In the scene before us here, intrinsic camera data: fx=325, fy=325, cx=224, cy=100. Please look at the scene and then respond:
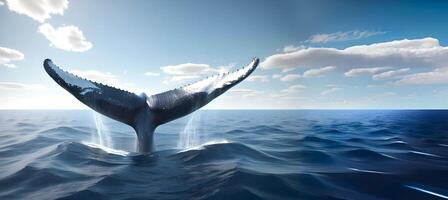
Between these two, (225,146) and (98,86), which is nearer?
(98,86)

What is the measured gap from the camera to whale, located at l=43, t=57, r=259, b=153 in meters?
6.57

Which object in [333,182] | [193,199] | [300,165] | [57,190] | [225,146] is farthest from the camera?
[225,146]

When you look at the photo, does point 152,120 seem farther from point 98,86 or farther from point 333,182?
point 333,182

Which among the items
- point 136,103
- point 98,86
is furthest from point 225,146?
point 98,86

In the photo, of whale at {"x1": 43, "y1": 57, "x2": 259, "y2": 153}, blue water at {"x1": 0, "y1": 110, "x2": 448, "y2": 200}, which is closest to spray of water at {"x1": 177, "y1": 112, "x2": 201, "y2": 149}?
whale at {"x1": 43, "y1": 57, "x2": 259, "y2": 153}

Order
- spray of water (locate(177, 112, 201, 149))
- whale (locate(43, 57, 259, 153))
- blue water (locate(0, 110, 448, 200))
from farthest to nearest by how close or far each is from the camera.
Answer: spray of water (locate(177, 112, 201, 149)), whale (locate(43, 57, 259, 153)), blue water (locate(0, 110, 448, 200))

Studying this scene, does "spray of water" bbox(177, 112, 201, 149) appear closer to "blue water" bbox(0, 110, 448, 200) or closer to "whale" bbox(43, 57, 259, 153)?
"whale" bbox(43, 57, 259, 153)

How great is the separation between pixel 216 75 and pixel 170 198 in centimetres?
329

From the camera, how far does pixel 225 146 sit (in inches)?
374

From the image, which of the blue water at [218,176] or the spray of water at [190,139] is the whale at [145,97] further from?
the blue water at [218,176]

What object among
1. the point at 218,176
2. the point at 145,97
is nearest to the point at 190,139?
the point at 145,97

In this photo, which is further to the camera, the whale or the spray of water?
the spray of water

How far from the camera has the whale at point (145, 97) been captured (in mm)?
6566

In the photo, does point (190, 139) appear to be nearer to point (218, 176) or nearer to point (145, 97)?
point (145, 97)
